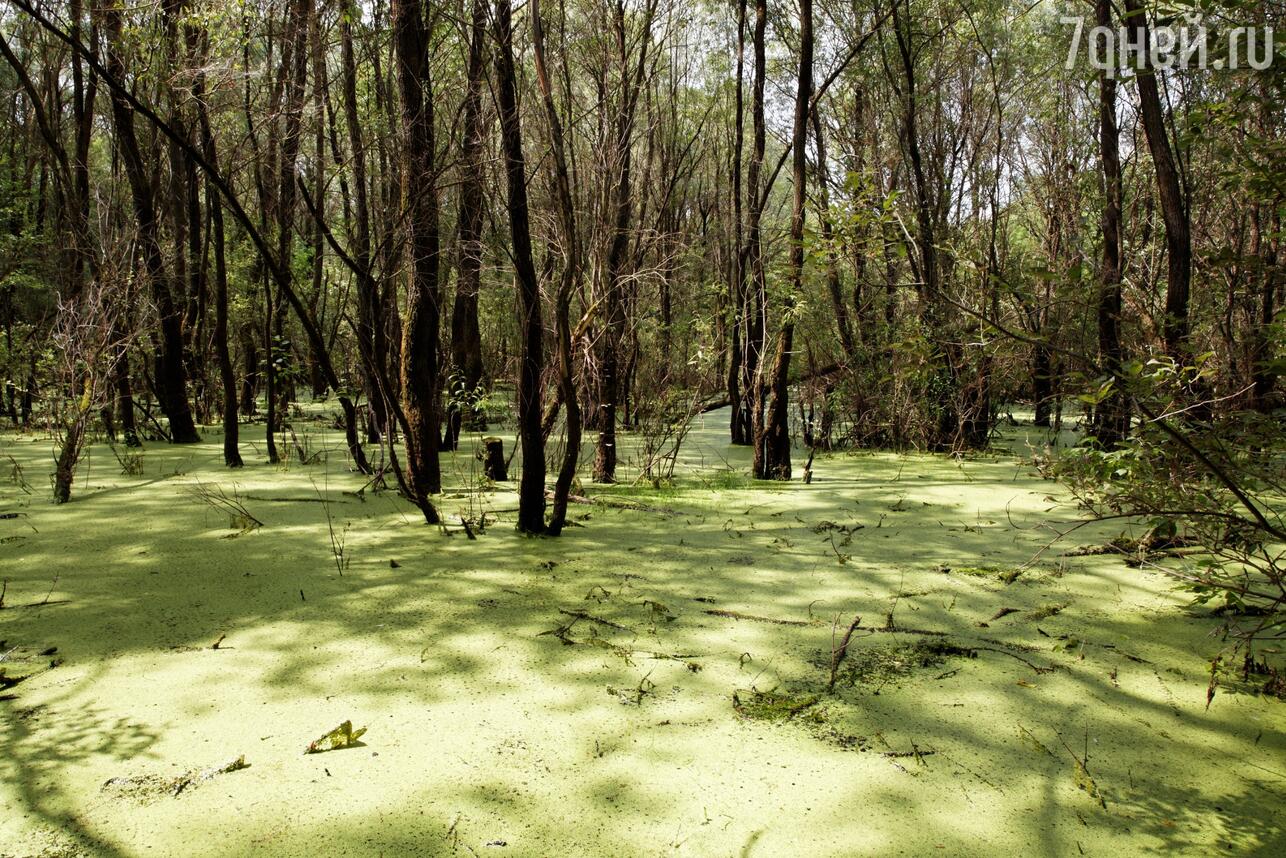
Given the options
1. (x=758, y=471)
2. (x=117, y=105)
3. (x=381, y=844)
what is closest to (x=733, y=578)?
(x=381, y=844)

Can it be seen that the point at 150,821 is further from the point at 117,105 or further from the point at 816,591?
the point at 117,105

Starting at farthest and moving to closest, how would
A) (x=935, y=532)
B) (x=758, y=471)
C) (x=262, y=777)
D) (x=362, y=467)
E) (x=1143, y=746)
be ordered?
(x=758, y=471) → (x=362, y=467) → (x=935, y=532) → (x=1143, y=746) → (x=262, y=777)

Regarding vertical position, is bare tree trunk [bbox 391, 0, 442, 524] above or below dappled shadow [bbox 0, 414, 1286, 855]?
above

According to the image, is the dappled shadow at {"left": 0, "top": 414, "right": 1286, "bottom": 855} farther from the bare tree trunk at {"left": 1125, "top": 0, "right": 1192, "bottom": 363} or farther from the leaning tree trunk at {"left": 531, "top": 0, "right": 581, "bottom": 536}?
the bare tree trunk at {"left": 1125, "top": 0, "right": 1192, "bottom": 363}

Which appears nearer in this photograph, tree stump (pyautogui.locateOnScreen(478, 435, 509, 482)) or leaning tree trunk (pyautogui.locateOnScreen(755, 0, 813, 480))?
tree stump (pyautogui.locateOnScreen(478, 435, 509, 482))

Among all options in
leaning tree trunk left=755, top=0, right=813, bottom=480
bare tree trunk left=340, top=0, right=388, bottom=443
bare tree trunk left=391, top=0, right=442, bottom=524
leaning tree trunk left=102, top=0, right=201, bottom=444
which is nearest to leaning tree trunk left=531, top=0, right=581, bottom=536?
bare tree trunk left=391, top=0, right=442, bottom=524

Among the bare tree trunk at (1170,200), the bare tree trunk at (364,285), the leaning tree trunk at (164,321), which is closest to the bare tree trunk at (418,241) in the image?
the bare tree trunk at (364,285)

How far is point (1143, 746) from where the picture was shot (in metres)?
1.65

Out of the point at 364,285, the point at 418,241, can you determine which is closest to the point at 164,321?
the point at 418,241

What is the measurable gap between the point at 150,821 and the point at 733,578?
78.3 inches

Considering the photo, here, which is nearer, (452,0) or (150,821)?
(150,821)

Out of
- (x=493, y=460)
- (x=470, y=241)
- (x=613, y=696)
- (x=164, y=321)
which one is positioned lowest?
(x=613, y=696)

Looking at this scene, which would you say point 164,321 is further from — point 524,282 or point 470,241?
point 524,282

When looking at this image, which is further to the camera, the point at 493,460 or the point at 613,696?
the point at 493,460
